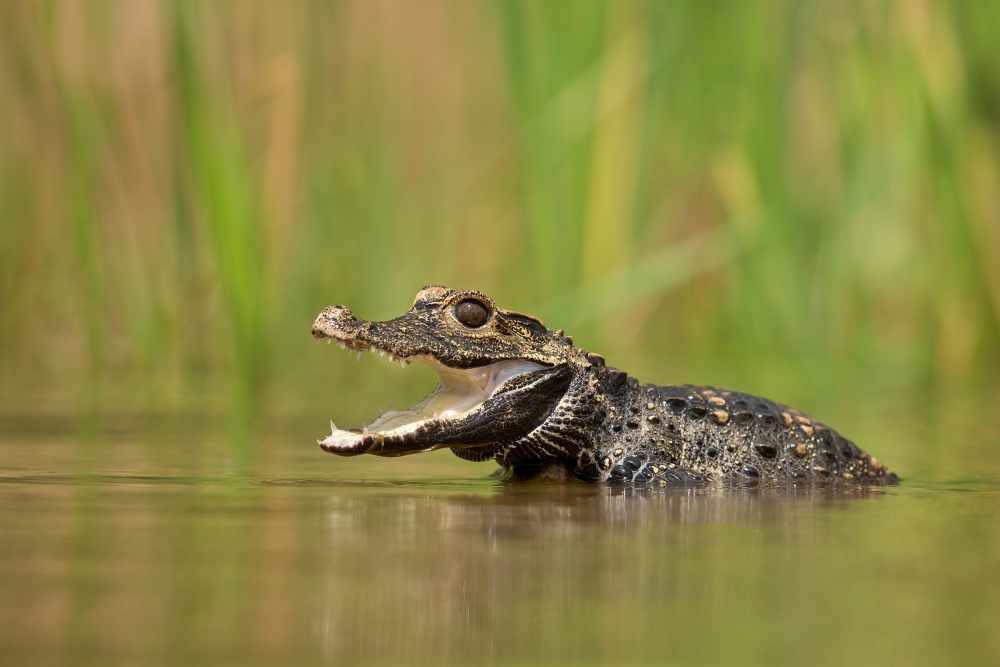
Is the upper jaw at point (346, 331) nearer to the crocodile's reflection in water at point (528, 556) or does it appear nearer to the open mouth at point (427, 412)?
the open mouth at point (427, 412)

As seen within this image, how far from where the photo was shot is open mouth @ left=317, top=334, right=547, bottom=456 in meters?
4.95

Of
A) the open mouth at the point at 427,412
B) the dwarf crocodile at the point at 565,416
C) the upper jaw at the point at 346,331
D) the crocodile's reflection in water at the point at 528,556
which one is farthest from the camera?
the dwarf crocodile at the point at 565,416

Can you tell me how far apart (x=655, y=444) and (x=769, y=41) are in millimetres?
5162

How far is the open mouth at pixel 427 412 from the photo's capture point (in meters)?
4.95

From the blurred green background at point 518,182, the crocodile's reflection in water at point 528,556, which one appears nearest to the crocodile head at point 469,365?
the crocodile's reflection in water at point 528,556

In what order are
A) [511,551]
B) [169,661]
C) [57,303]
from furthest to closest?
[57,303], [511,551], [169,661]

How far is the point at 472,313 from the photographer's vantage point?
5613mm

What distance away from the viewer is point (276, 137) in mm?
10148

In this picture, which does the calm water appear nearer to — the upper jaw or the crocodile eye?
the upper jaw

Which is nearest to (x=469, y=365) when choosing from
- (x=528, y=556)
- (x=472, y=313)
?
(x=472, y=313)

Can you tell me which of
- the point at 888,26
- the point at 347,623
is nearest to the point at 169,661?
the point at 347,623

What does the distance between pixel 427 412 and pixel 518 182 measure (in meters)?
6.93

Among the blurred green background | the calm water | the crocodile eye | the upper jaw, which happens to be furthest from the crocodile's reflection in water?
the blurred green background

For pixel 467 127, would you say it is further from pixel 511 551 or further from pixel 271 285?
pixel 511 551
